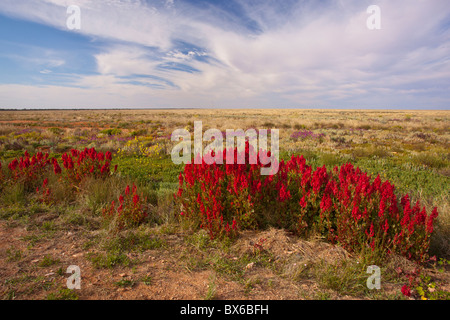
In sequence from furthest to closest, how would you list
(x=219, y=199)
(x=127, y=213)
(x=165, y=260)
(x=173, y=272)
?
1. (x=127, y=213)
2. (x=219, y=199)
3. (x=165, y=260)
4. (x=173, y=272)

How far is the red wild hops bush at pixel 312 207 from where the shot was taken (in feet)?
9.18

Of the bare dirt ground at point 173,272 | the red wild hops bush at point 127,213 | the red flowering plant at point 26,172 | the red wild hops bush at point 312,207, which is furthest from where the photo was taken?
the red flowering plant at point 26,172

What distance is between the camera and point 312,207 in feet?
11.6

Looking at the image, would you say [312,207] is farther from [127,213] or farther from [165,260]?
[127,213]

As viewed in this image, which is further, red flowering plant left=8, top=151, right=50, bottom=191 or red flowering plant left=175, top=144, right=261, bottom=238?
red flowering plant left=8, top=151, right=50, bottom=191

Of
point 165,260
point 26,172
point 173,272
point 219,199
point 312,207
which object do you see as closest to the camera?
point 173,272

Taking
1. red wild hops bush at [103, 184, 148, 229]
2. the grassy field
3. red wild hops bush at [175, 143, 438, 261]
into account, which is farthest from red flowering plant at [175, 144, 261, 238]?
red wild hops bush at [103, 184, 148, 229]

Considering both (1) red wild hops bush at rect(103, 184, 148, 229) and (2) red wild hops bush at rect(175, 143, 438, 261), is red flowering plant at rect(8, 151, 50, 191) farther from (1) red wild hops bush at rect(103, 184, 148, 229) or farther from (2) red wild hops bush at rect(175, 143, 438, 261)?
(2) red wild hops bush at rect(175, 143, 438, 261)

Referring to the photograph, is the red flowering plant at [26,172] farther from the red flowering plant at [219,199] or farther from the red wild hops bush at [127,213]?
the red flowering plant at [219,199]

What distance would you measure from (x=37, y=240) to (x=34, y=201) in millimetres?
1589

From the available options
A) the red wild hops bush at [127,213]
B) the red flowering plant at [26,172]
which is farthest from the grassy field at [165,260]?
the red flowering plant at [26,172]

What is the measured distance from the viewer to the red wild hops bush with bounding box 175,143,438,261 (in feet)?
9.18

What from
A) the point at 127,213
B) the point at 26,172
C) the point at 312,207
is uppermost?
the point at 26,172

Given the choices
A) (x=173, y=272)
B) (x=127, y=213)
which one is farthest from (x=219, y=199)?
(x=127, y=213)
